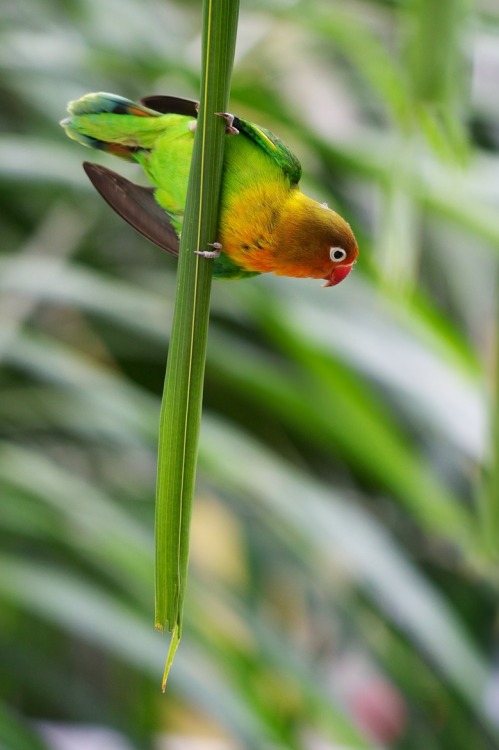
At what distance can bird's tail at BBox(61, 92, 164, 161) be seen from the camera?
0.36 ft

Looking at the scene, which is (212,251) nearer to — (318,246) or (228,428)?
(318,246)

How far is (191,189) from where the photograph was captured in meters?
0.08

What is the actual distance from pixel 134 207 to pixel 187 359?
25mm

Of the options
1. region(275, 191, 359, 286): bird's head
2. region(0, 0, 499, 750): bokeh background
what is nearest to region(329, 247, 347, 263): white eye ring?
region(275, 191, 359, 286): bird's head

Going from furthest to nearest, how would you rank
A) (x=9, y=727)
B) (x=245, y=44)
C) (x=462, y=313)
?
(x=462, y=313) → (x=245, y=44) → (x=9, y=727)

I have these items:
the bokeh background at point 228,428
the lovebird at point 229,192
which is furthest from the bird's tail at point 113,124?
the bokeh background at point 228,428

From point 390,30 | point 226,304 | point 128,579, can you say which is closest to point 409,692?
point 128,579

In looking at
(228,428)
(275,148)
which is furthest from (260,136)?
(228,428)

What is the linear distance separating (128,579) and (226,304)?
0.28m

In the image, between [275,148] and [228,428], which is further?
[228,428]

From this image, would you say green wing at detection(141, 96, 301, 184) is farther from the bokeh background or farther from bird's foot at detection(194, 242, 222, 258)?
the bokeh background

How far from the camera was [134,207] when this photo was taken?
0.10m

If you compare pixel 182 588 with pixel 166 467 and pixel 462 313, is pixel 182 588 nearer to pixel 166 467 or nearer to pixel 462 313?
pixel 166 467

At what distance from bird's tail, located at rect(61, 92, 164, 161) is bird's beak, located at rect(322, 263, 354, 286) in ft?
0.10
